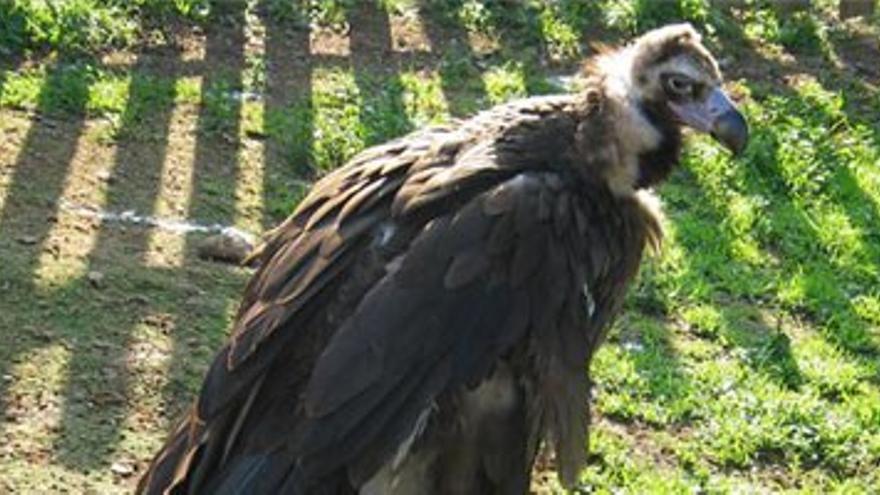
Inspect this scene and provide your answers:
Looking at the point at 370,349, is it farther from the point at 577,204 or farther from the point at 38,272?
the point at 38,272

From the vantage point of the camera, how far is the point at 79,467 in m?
5.21

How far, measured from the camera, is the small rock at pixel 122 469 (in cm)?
523

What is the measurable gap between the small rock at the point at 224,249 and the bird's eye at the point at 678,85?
251cm

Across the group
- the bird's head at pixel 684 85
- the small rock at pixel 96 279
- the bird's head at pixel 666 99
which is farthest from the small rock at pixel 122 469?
the bird's head at pixel 684 85

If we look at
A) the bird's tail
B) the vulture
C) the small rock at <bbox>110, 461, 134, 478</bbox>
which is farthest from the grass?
the vulture

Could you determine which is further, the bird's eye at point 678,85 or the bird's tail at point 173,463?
the bird's eye at point 678,85

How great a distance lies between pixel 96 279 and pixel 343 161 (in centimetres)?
175

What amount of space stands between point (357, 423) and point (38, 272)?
2592 mm

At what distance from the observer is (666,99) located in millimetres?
4586

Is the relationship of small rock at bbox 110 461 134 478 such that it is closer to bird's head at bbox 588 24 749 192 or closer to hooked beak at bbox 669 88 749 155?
bird's head at bbox 588 24 749 192

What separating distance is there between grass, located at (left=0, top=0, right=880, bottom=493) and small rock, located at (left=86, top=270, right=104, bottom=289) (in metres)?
0.01

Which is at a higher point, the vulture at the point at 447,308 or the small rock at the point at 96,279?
the vulture at the point at 447,308

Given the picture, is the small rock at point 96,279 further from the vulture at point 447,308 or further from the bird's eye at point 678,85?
the bird's eye at point 678,85

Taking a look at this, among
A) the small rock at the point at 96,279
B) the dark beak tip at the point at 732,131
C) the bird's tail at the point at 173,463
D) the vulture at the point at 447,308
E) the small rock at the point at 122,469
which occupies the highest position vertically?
the dark beak tip at the point at 732,131
